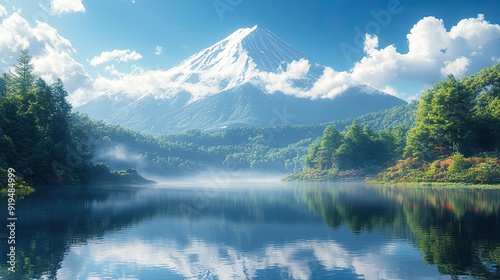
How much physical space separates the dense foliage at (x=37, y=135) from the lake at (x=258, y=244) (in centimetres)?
2809

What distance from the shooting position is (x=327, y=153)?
106000mm

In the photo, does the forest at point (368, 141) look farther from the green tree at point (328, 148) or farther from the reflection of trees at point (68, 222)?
the reflection of trees at point (68, 222)

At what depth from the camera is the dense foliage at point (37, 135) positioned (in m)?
56.5

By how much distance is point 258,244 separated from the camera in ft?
63.2

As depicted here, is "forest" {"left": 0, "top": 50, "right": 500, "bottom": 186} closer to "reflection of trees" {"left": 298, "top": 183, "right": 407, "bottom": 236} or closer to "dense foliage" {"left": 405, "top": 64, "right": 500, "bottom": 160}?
"dense foliage" {"left": 405, "top": 64, "right": 500, "bottom": 160}

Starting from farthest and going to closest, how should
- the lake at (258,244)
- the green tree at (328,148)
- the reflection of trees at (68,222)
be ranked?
the green tree at (328,148) → the reflection of trees at (68,222) → the lake at (258,244)

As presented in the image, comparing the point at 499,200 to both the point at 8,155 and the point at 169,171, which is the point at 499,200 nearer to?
the point at 8,155

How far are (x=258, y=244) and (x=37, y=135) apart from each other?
53435 millimetres

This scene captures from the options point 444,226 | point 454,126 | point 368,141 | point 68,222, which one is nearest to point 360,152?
point 368,141

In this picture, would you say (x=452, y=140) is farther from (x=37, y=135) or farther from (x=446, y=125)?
(x=37, y=135)

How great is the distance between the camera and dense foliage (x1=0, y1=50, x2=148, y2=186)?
56.5 metres

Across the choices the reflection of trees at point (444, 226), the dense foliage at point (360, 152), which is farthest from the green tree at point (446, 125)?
the reflection of trees at point (444, 226)

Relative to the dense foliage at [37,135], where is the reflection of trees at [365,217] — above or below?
below

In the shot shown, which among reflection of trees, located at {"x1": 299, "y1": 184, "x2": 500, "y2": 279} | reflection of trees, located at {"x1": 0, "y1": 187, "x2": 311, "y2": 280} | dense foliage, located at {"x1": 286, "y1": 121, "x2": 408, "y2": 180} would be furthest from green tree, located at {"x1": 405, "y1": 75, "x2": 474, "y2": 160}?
reflection of trees, located at {"x1": 0, "y1": 187, "x2": 311, "y2": 280}
